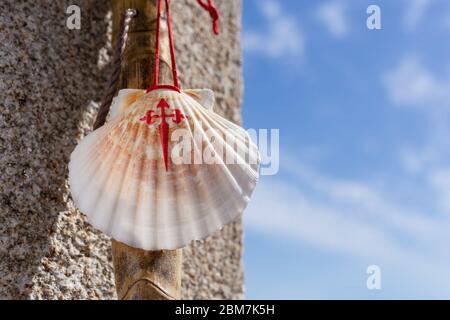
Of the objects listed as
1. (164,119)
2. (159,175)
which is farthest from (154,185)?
(164,119)

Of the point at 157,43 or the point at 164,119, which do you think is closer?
the point at 164,119

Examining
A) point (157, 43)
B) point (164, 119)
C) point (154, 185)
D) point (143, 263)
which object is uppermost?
point (157, 43)

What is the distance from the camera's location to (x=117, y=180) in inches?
52.1

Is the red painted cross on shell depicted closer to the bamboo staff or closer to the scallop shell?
the scallop shell

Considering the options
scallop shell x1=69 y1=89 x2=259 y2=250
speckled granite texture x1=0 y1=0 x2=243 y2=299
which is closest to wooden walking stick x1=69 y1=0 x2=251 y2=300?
scallop shell x1=69 y1=89 x2=259 y2=250

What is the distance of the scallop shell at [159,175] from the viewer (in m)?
1.28

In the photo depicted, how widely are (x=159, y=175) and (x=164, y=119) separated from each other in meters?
0.12

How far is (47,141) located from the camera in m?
1.52

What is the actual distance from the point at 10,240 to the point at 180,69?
906 mm

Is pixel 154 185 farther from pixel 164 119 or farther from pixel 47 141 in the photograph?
pixel 47 141
